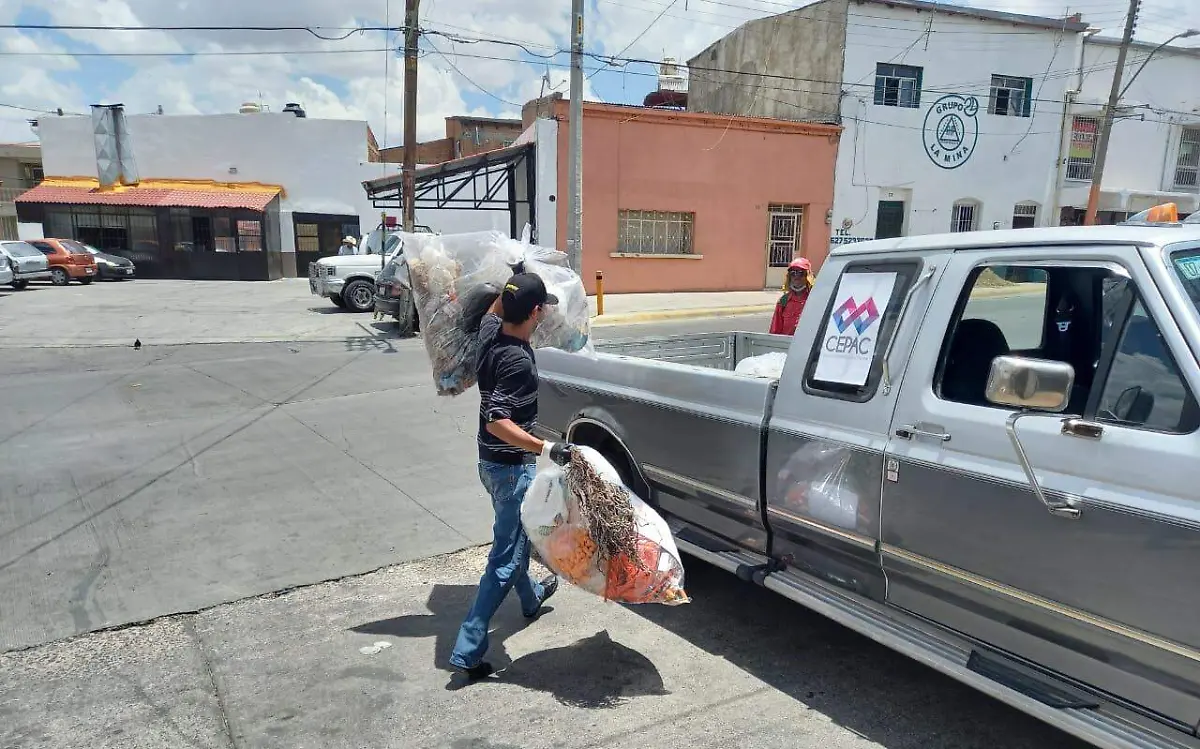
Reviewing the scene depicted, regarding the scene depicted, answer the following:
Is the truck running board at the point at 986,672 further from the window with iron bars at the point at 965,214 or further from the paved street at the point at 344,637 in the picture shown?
the window with iron bars at the point at 965,214

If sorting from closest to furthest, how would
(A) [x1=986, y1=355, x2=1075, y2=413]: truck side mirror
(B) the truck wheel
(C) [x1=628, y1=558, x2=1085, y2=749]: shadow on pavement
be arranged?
(A) [x1=986, y1=355, x2=1075, y2=413]: truck side mirror < (C) [x1=628, y1=558, x2=1085, y2=749]: shadow on pavement < (B) the truck wheel

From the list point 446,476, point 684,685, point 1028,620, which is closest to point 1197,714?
point 1028,620

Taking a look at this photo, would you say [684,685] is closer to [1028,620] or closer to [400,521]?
[1028,620]

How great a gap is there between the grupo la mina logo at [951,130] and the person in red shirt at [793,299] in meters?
20.3

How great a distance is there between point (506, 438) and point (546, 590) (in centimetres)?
122

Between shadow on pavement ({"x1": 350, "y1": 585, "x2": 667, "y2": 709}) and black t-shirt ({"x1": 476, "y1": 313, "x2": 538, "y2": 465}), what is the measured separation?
972 mm

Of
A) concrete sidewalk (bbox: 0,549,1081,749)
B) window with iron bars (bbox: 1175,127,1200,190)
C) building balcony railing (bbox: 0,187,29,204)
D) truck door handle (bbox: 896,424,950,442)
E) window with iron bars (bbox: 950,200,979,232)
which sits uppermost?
window with iron bars (bbox: 1175,127,1200,190)

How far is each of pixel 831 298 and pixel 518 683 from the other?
219 cm

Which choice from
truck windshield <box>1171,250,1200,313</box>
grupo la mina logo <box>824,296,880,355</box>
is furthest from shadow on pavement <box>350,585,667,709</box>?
truck windshield <box>1171,250,1200,313</box>

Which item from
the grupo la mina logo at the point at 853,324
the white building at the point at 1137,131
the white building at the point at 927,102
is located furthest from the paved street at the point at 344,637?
Result: the white building at the point at 1137,131

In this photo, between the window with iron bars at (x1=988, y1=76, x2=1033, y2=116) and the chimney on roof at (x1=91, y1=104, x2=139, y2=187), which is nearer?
the window with iron bars at (x1=988, y1=76, x2=1033, y2=116)

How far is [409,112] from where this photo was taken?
52.0 ft

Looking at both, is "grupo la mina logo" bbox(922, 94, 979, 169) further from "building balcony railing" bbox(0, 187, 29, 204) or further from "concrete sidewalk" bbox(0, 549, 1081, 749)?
"building balcony railing" bbox(0, 187, 29, 204)

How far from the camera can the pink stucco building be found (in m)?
20.5
